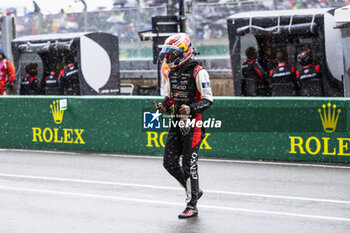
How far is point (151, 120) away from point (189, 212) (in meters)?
5.69

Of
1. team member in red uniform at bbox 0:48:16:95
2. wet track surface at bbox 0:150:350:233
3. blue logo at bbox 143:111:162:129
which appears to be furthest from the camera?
team member in red uniform at bbox 0:48:16:95

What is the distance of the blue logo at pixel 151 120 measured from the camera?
43.9ft

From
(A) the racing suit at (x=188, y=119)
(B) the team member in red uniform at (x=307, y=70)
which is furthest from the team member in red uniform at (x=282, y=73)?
(A) the racing suit at (x=188, y=119)

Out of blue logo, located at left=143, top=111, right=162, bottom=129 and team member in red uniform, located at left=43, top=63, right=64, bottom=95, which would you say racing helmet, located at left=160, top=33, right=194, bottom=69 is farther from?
team member in red uniform, located at left=43, top=63, right=64, bottom=95

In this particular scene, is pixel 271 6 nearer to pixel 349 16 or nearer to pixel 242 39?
pixel 242 39

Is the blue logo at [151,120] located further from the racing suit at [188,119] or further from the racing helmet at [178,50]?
the racing helmet at [178,50]

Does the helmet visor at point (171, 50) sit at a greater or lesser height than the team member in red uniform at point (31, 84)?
greater

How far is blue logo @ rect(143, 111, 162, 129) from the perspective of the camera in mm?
13383

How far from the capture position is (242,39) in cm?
1964

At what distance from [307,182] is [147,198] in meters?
2.55

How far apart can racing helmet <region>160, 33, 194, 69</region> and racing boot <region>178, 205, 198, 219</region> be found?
1.56 meters

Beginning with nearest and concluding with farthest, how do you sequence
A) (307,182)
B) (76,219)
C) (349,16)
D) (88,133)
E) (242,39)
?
1. (76,219)
2. (307,182)
3. (88,133)
4. (349,16)
5. (242,39)

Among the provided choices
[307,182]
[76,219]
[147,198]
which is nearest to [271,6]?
[307,182]

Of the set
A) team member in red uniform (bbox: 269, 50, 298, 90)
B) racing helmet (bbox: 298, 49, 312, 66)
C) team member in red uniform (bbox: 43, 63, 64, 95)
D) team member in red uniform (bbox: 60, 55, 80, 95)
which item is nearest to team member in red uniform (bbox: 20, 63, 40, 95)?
team member in red uniform (bbox: 43, 63, 64, 95)
